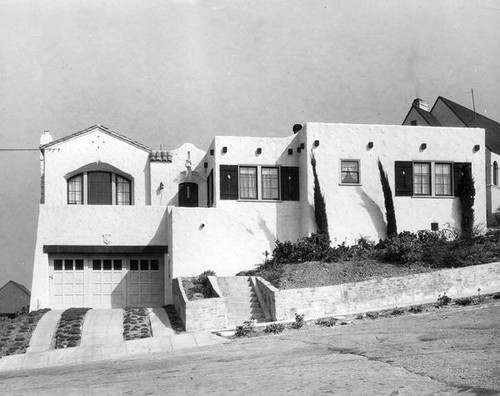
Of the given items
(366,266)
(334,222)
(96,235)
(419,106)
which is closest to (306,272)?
(366,266)

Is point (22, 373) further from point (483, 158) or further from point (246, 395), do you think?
point (483, 158)

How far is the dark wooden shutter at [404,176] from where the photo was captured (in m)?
32.2

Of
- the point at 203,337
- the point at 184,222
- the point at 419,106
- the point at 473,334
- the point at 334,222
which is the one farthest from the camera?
the point at 419,106

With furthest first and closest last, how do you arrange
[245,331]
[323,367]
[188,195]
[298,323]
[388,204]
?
1. [188,195]
2. [388,204]
3. [298,323]
4. [245,331]
5. [323,367]

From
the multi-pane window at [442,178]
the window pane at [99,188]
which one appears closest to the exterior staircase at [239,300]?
the window pane at [99,188]

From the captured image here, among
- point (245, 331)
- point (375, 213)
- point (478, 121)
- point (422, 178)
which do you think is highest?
point (478, 121)

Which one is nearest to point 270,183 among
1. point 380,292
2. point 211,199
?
point 211,199

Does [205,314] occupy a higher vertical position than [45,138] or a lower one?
lower

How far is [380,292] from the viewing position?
76.5 feet

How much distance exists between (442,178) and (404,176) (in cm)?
184

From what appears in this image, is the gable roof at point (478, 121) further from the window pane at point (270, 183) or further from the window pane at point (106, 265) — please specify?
the window pane at point (106, 265)

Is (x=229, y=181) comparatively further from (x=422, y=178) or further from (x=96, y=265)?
(x=422, y=178)

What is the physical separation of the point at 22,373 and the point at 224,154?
16.1 m

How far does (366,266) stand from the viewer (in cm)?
2530
